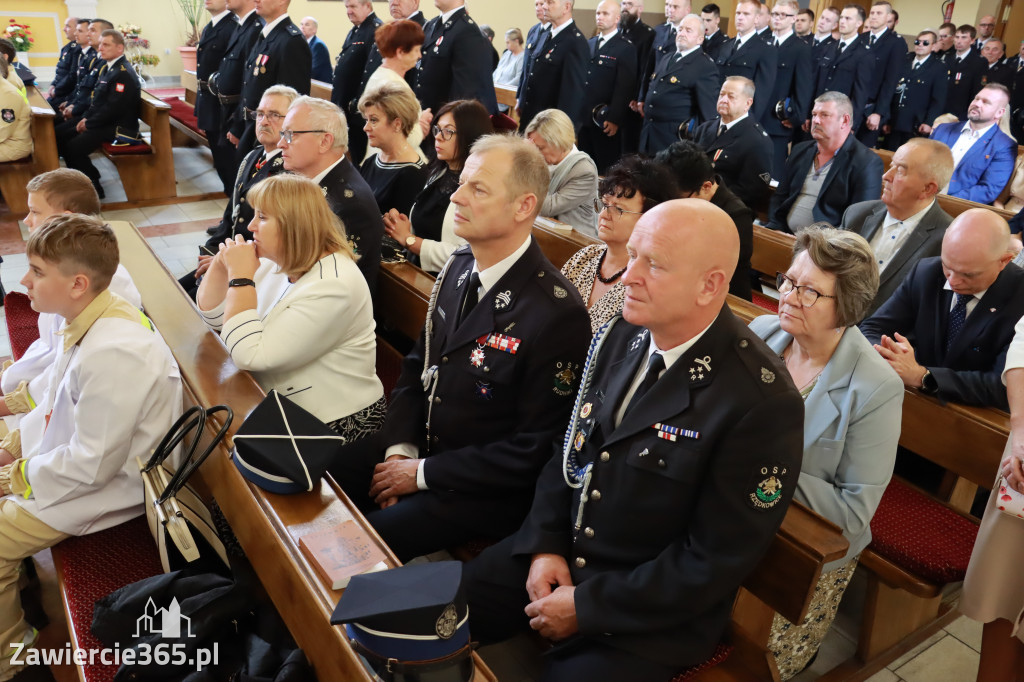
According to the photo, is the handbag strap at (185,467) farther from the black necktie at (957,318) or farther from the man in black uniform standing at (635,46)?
the man in black uniform standing at (635,46)

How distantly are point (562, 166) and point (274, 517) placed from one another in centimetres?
273

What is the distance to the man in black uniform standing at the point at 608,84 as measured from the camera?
267 inches

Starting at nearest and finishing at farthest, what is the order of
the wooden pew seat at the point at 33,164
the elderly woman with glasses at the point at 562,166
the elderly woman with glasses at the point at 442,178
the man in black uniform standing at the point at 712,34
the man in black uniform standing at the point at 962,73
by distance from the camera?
the elderly woman with glasses at the point at 442,178 < the elderly woman with glasses at the point at 562,166 < the wooden pew seat at the point at 33,164 < the man in black uniform standing at the point at 712,34 < the man in black uniform standing at the point at 962,73

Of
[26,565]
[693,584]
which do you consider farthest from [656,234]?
[26,565]

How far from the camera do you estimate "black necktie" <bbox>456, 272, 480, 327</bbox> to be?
219cm

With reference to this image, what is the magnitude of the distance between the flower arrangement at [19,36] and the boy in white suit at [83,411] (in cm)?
991

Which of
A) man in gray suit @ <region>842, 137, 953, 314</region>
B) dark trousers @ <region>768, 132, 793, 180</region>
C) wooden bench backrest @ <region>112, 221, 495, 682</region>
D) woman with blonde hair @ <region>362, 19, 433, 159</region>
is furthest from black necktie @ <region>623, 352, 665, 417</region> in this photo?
dark trousers @ <region>768, 132, 793, 180</region>

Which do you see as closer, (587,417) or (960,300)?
(587,417)

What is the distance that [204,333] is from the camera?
245cm

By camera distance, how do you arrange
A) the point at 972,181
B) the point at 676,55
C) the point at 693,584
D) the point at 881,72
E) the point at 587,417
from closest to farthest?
the point at 693,584, the point at 587,417, the point at 972,181, the point at 676,55, the point at 881,72

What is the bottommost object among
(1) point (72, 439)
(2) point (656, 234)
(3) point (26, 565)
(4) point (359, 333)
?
→ (3) point (26, 565)

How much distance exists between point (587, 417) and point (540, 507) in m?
0.24

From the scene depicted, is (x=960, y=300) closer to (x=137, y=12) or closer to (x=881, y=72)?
(x=881, y=72)

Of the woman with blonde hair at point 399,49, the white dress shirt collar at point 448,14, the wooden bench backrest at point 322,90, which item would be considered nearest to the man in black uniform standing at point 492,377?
the woman with blonde hair at point 399,49
